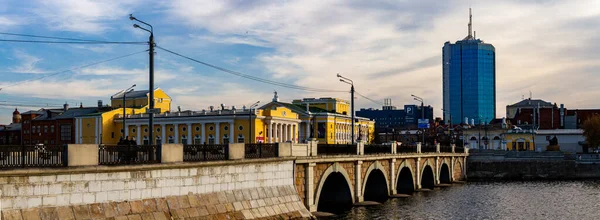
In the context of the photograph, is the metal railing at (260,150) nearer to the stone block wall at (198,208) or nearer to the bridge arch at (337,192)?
the stone block wall at (198,208)

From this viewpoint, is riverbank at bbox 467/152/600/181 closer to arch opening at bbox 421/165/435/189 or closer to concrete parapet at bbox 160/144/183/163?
arch opening at bbox 421/165/435/189

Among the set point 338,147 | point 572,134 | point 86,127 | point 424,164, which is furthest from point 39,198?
point 572,134

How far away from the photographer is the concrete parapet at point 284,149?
3707cm

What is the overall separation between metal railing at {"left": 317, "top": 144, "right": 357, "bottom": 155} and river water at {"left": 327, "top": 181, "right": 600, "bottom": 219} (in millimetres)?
4039

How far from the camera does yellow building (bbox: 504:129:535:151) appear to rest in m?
134

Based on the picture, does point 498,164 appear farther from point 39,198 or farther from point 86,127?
point 39,198

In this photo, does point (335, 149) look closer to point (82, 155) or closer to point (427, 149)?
point (82, 155)

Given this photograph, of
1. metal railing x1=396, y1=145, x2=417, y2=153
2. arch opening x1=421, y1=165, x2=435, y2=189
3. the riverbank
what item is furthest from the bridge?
the riverbank

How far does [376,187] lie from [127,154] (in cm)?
3424

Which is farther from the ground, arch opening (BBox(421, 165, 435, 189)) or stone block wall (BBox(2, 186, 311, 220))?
stone block wall (BBox(2, 186, 311, 220))

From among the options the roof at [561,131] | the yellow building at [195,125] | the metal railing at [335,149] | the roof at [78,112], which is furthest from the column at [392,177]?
the roof at [561,131]

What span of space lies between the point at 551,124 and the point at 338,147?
372 ft

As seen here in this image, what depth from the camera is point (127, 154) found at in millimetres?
26547

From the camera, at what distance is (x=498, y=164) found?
9750 centimetres
